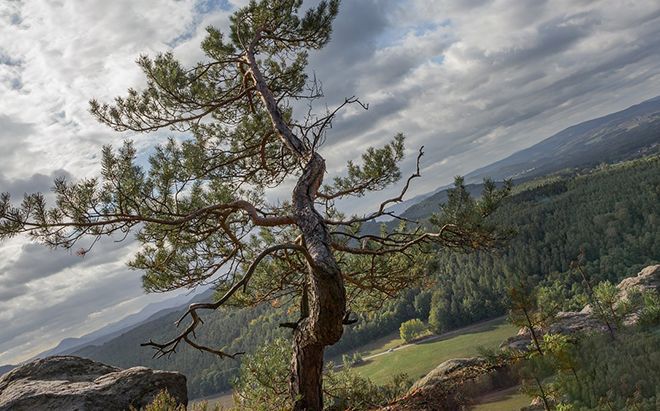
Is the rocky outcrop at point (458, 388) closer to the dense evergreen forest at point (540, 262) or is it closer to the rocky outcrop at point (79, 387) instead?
the rocky outcrop at point (79, 387)

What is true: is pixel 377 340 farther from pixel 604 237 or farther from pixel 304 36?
pixel 304 36

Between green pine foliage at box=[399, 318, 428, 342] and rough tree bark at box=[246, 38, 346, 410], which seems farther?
green pine foliage at box=[399, 318, 428, 342]

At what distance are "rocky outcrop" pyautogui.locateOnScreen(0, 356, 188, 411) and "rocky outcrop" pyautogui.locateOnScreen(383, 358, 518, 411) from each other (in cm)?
384

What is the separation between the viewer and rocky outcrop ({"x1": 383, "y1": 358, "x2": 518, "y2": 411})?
5996mm

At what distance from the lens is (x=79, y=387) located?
265 inches

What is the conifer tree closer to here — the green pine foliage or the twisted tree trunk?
the twisted tree trunk

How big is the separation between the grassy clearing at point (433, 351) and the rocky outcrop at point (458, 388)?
71273mm

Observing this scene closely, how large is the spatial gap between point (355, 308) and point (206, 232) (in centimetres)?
434

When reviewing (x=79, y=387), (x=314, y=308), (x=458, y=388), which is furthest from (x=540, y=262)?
(x=79, y=387)

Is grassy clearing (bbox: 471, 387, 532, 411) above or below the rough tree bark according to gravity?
below

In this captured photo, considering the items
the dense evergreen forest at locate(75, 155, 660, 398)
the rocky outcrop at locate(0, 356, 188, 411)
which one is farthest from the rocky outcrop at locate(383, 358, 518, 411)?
the dense evergreen forest at locate(75, 155, 660, 398)

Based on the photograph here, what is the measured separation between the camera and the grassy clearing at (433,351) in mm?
78375

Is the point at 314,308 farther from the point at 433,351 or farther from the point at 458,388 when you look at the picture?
the point at 433,351

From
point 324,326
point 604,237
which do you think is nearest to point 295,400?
point 324,326
